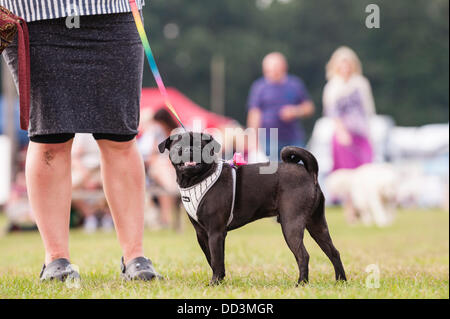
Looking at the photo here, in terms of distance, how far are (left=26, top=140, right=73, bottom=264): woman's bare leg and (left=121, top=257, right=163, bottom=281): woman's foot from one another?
33cm

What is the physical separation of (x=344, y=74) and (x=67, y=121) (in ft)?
22.6

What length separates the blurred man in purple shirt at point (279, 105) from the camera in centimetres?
939

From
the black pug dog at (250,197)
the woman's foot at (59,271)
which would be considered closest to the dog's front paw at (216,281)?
the black pug dog at (250,197)

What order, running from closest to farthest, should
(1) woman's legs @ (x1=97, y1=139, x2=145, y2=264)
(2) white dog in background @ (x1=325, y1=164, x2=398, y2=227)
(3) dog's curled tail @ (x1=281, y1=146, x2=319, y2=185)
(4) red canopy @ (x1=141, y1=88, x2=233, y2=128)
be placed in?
(3) dog's curled tail @ (x1=281, y1=146, x2=319, y2=185), (1) woman's legs @ (x1=97, y1=139, x2=145, y2=264), (2) white dog in background @ (x1=325, y1=164, x2=398, y2=227), (4) red canopy @ (x1=141, y1=88, x2=233, y2=128)

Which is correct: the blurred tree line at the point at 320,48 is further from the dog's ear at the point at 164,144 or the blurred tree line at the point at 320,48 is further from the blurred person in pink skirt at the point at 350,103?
the dog's ear at the point at 164,144

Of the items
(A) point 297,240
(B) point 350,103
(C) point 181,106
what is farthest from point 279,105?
(C) point 181,106

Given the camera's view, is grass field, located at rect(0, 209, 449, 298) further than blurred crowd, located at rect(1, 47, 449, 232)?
No

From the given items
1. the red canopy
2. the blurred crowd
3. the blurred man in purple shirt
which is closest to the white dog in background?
the blurred crowd

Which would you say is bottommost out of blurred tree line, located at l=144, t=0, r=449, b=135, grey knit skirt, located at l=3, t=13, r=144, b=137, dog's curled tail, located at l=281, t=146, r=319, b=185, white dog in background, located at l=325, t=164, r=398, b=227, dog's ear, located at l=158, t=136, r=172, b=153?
white dog in background, located at l=325, t=164, r=398, b=227

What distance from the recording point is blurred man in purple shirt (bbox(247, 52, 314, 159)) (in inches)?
370

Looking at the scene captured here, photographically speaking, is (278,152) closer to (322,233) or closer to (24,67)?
(322,233)

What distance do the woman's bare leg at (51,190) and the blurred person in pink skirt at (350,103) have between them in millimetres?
6677

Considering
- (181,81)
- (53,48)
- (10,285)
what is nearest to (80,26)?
(53,48)

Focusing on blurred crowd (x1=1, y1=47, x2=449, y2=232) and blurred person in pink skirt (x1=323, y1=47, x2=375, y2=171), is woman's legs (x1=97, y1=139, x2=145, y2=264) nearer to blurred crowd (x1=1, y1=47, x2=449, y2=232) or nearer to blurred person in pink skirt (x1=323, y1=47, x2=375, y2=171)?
blurred crowd (x1=1, y1=47, x2=449, y2=232)
